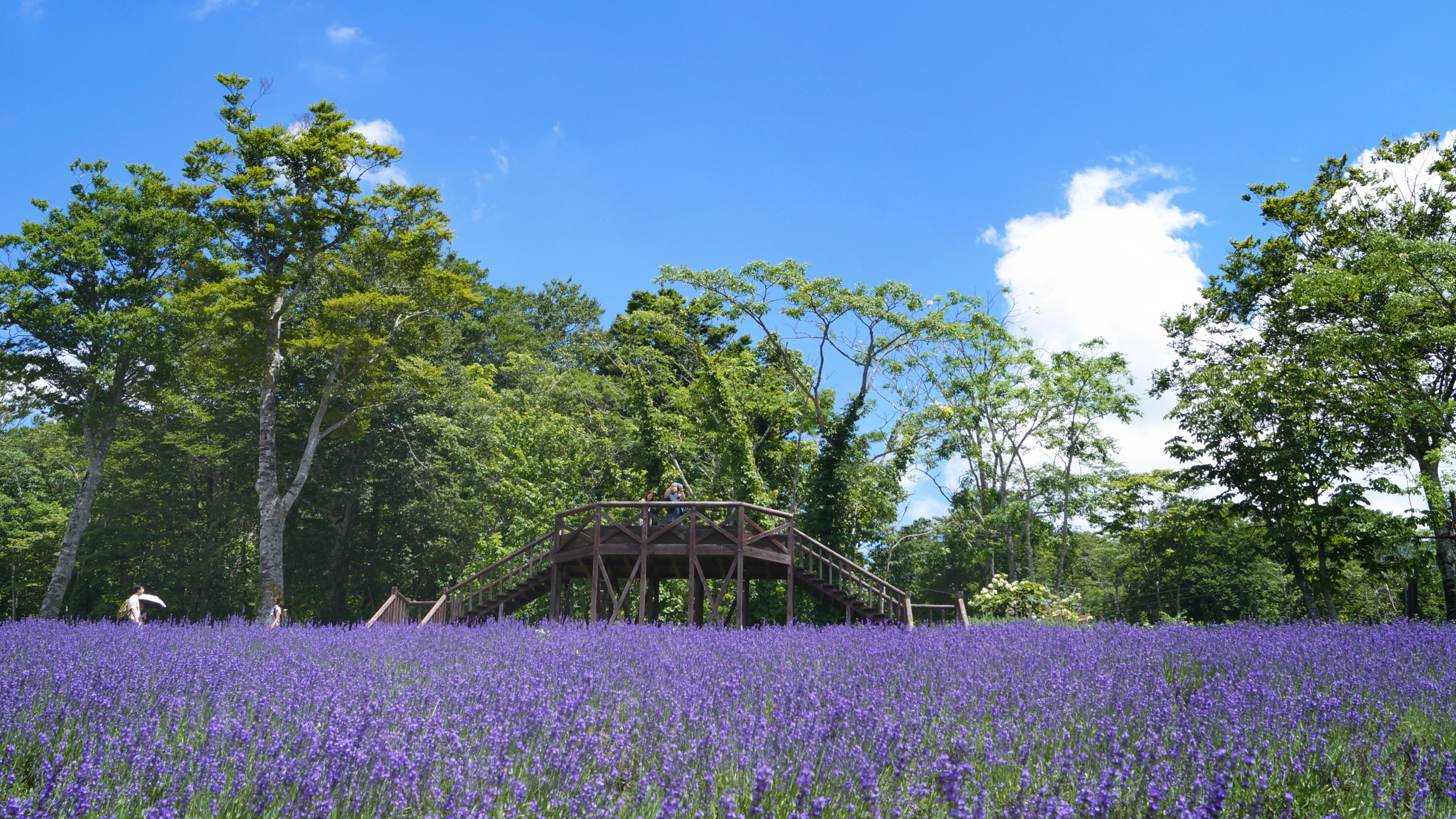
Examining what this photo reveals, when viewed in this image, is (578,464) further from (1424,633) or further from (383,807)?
(383,807)

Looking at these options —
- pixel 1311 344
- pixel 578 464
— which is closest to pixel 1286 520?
pixel 1311 344

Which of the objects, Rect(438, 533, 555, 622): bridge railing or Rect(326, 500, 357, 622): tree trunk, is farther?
Rect(326, 500, 357, 622): tree trunk

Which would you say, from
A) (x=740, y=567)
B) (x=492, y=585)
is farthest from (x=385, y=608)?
(x=740, y=567)

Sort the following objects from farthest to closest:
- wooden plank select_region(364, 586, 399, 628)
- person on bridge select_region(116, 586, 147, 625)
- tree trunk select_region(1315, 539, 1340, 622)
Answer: tree trunk select_region(1315, 539, 1340, 622), wooden plank select_region(364, 586, 399, 628), person on bridge select_region(116, 586, 147, 625)

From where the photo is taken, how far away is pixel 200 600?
3122 centimetres

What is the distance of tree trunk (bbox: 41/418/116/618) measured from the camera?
23.8 m

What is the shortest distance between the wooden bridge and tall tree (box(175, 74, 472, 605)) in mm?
7291

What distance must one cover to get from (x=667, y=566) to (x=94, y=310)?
1981 centimetres

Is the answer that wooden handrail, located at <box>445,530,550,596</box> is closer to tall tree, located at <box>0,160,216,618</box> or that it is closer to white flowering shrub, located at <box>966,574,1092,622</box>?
white flowering shrub, located at <box>966,574,1092,622</box>

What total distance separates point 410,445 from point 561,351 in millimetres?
8333

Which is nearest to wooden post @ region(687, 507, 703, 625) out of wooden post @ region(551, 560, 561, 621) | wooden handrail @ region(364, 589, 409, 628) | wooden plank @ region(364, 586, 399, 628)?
wooden post @ region(551, 560, 561, 621)

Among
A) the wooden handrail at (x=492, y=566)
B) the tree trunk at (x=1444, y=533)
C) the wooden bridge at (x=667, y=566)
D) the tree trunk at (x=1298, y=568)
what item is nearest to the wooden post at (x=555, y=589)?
the wooden bridge at (x=667, y=566)

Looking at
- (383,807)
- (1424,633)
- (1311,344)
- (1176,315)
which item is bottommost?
(383,807)

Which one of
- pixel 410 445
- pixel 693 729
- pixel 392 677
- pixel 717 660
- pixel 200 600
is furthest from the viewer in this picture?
pixel 200 600
